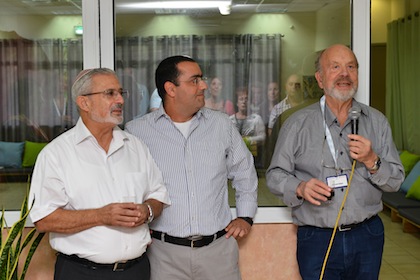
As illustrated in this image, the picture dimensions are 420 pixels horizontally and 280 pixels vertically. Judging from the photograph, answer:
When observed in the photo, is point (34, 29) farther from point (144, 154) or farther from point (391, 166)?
point (391, 166)

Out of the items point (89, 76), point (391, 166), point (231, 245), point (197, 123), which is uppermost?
point (89, 76)

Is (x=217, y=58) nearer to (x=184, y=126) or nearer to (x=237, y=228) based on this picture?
(x=184, y=126)

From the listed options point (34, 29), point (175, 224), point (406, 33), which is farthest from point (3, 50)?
point (406, 33)

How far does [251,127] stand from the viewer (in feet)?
12.3

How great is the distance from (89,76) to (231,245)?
1119 millimetres

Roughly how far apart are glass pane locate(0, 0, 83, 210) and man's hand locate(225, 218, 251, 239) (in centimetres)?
117

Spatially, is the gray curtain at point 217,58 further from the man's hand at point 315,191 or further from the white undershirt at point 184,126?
the man's hand at point 315,191

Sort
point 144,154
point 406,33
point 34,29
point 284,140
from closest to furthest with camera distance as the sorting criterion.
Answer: point 144,154
point 284,140
point 34,29
point 406,33

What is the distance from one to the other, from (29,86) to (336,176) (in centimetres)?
186

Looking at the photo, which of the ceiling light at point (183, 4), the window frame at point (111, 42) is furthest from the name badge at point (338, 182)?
the ceiling light at point (183, 4)

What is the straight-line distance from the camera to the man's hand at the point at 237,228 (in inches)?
126

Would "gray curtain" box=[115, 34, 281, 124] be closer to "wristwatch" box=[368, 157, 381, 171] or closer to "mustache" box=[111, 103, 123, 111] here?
"mustache" box=[111, 103, 123, 111]

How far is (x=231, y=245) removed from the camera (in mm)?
3219

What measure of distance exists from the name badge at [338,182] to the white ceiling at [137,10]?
117cm
